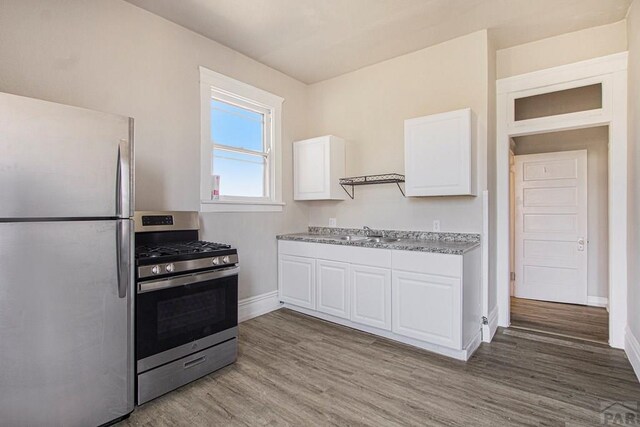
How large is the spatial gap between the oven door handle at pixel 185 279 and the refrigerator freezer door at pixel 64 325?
12 cm

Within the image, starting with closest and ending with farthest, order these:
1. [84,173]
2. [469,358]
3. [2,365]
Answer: [2,365] → [84,173] → [469,358]

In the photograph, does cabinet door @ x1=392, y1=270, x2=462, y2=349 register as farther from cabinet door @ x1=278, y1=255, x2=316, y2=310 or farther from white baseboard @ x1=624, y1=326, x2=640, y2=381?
white baseboard @ x1=624, y1=326, x2=640, y2=381

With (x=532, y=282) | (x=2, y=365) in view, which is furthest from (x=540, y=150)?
(x=2, y=365)

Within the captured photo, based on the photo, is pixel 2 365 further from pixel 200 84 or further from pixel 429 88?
pixel 429 88

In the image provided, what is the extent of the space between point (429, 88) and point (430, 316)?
7.52ft

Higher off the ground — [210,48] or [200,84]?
[210,48]

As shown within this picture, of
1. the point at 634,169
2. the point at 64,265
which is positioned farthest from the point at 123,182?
the point at 634,169

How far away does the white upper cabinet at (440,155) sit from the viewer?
2.83m

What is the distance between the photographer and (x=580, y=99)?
3.18 meters

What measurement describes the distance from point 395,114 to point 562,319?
2.95m

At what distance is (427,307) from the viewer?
8.79 ft

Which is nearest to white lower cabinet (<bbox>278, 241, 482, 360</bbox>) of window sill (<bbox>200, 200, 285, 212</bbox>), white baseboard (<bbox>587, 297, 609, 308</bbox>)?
window sill (<bbox>200, 200, 285, 212</bbox>)

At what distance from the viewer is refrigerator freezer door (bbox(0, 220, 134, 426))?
150 centimetres

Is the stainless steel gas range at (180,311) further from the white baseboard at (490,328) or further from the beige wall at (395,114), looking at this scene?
the white baseboard at (490,328)
